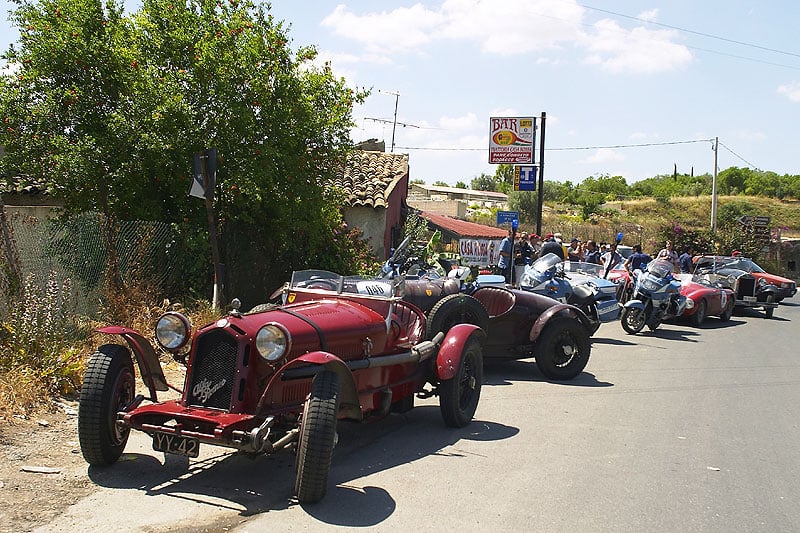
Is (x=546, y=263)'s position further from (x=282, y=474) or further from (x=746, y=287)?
(x=746, y=287)

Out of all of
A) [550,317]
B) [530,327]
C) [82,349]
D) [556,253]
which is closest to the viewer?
[82,349]

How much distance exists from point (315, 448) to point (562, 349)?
20.8 ft

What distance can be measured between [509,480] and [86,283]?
7298mm

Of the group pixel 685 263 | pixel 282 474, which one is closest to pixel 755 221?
pixel 685 263

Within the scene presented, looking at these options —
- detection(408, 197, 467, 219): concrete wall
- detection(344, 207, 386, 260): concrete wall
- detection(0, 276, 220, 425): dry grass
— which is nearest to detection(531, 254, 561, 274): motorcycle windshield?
detection(0, 276, 220, 425): dry grass

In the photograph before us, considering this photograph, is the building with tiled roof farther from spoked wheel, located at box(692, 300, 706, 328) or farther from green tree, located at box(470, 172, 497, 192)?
green tree, located at box(470, 172, 497, 192)

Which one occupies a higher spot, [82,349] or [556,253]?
[556,253]

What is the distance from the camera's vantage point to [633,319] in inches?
676

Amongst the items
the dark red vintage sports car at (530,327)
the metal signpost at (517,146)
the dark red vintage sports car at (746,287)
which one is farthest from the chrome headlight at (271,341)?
the metal signpost at (517,146)

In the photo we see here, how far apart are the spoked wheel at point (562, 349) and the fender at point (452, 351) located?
9.43ft

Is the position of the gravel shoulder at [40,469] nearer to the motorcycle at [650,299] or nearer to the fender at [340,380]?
the fender at [340,380]

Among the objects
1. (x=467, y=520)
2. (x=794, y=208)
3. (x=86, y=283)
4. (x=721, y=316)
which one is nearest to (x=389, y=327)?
(x=467, y=520)

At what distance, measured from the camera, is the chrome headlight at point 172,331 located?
245 inches

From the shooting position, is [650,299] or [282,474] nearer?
[282,474]
